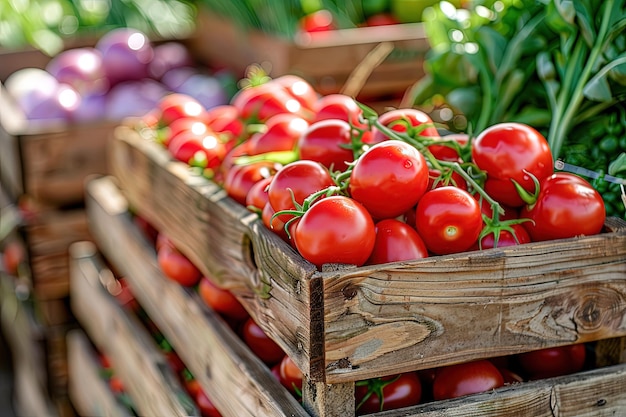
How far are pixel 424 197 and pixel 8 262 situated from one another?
101 inches

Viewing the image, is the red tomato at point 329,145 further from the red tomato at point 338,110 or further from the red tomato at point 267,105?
the red tomato at point 267,105

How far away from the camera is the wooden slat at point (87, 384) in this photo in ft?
7.61

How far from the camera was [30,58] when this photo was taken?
3.81 metres

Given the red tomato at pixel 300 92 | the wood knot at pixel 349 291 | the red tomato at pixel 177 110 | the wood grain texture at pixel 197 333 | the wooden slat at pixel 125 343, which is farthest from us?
the red tomato at pixel 177 110

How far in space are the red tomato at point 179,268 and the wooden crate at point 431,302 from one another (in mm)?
428

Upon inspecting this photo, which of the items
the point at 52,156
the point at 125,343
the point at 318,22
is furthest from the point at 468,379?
the point at 318,22

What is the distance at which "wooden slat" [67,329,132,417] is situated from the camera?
7.61ft

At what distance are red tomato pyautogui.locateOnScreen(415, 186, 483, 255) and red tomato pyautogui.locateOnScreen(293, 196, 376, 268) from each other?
0.10m

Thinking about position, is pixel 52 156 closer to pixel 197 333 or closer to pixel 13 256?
pixel 13 256

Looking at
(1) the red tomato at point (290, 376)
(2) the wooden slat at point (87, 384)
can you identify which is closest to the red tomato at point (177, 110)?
(2) the wooden slat at point (87, 384)

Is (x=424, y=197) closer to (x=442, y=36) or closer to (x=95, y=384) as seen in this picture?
(x=442, y=36)

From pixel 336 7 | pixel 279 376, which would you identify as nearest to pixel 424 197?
pixel 279 376

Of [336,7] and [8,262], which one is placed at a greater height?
[336,7]

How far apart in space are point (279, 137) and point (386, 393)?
623 millimetres
